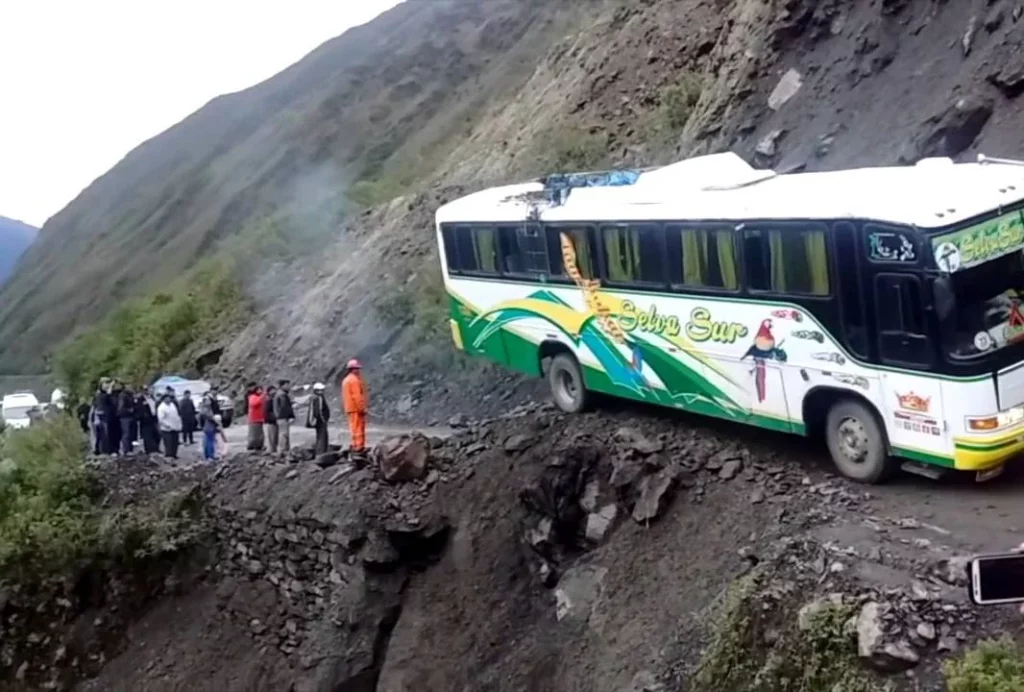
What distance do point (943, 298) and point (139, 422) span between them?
1433cm

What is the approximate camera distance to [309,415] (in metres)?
17.9

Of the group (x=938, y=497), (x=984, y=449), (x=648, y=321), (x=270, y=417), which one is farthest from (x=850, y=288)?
(x=270, y=417)

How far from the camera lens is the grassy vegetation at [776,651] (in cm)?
887

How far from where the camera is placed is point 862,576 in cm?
954

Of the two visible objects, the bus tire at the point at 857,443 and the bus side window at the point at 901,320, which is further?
the bus tire at the point at 857,443

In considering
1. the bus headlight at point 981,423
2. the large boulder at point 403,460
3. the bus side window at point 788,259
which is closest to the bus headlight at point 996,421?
the bus headlight at point 981,423

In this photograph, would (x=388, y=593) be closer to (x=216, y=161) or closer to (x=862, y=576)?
(x=862, y=576)

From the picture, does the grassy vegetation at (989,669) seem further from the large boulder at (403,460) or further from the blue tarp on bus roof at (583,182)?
the large boulder at (403,460)

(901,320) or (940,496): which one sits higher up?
(901,320)

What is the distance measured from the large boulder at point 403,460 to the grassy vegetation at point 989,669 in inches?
353

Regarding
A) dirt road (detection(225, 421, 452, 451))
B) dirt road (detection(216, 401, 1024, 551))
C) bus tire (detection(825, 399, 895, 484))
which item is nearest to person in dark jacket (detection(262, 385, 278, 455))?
dirt road (detection(225, 421, 452, 451))

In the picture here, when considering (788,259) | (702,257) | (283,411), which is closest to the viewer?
(788,259)

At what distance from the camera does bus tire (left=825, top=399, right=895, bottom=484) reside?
1138cm

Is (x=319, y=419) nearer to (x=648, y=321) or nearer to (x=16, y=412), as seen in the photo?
(x=648, y=321)
